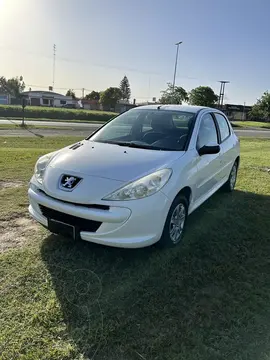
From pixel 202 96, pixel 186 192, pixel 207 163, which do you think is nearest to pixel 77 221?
pixel 186 192

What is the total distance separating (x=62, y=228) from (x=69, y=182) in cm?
45

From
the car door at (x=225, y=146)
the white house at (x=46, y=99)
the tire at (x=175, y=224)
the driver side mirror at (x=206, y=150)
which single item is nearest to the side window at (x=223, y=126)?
the car door at (x=225, y=146)

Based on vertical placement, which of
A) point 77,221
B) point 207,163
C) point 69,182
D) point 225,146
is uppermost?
point 225,146

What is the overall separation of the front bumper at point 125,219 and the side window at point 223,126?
2.58 meters

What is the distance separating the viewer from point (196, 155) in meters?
3.86

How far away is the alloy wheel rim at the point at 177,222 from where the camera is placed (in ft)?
11.2

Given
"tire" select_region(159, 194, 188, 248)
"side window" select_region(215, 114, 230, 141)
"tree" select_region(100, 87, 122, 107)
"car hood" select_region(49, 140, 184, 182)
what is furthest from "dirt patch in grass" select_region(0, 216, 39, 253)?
"tree" select_region(100, 87, 122, 107)

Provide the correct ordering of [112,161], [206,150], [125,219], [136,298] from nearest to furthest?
[136,298] → [125,219] → [112,161] → [206,150]

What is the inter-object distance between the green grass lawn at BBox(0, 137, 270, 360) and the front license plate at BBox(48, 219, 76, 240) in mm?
320

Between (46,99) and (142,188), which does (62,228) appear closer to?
(142,188)

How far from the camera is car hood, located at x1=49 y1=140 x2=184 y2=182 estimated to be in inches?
123

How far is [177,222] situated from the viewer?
3.53m

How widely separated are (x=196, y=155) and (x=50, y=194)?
1.82 m

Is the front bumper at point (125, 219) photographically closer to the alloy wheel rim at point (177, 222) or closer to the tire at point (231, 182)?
the alloy wheel rim at point (177, 222)
